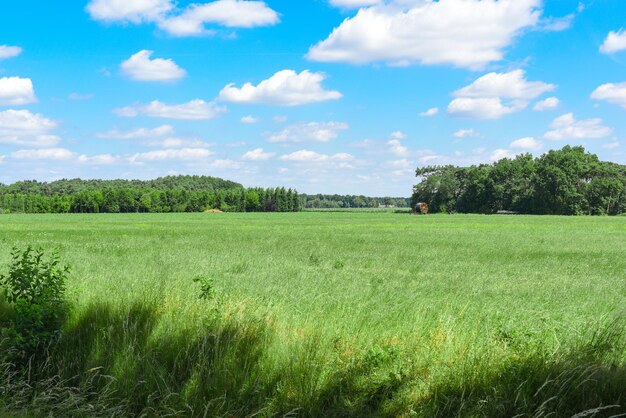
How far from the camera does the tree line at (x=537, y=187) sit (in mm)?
128875

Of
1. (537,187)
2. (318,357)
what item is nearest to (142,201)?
(537,187)

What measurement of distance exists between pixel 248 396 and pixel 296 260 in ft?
49.6

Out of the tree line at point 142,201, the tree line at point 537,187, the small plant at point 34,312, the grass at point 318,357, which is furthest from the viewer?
the tree line at point 142,201

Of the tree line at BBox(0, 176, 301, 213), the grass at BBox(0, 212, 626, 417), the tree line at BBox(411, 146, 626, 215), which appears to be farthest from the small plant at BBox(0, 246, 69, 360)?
the tree line at BBox(0, 176, 301, 213)

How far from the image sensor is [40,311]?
29.5 feet

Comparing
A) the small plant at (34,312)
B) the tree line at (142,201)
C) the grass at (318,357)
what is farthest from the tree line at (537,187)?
the small plant at (34,312)

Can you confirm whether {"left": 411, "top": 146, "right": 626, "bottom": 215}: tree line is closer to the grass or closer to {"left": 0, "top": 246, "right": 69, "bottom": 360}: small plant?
the grass

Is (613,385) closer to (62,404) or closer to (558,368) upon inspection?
(558,368)

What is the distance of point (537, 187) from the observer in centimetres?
13538

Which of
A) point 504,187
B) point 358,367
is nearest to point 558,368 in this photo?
point 358,367

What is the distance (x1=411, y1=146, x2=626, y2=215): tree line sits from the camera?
128875 millimetres

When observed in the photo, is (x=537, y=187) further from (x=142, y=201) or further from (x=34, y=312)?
(x=34, y=312)

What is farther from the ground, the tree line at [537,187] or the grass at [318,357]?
the tree line at [537,187]

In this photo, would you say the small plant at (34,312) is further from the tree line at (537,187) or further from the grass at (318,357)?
the tree line at (537,187)
